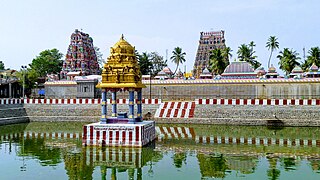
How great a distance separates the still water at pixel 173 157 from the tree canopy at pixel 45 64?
145 feet

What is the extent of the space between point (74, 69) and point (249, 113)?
30.7m

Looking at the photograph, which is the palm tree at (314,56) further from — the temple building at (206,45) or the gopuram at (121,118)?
the gopuram at (121,118)

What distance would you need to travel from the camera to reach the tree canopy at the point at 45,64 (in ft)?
204

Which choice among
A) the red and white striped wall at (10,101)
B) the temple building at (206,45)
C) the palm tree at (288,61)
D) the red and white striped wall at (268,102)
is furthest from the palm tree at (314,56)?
the red and white striped wall at (10,101)

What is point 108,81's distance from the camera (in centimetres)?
1609

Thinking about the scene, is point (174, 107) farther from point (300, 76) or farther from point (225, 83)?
point (300, 76)

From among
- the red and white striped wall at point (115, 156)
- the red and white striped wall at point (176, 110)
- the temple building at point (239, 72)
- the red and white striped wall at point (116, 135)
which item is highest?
the temple building at point (239, 72)

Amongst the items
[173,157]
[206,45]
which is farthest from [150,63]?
[173,157]

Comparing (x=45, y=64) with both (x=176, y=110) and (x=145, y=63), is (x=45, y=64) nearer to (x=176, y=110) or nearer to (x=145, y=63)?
(x=145, y=63)

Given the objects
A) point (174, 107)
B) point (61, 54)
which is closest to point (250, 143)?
point (174, 107)

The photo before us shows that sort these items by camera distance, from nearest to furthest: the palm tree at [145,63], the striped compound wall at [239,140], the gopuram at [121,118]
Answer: the gopuram at [121,118] → the striped compound wall at [239,140] → the palm tree at [145,63]

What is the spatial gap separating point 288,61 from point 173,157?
41365 mm

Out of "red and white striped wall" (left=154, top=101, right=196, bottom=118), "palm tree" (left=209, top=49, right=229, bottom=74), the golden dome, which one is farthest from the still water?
"palm tree" (left=209, top=49, right=229, bottom=74)

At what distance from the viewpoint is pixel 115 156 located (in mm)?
13414
